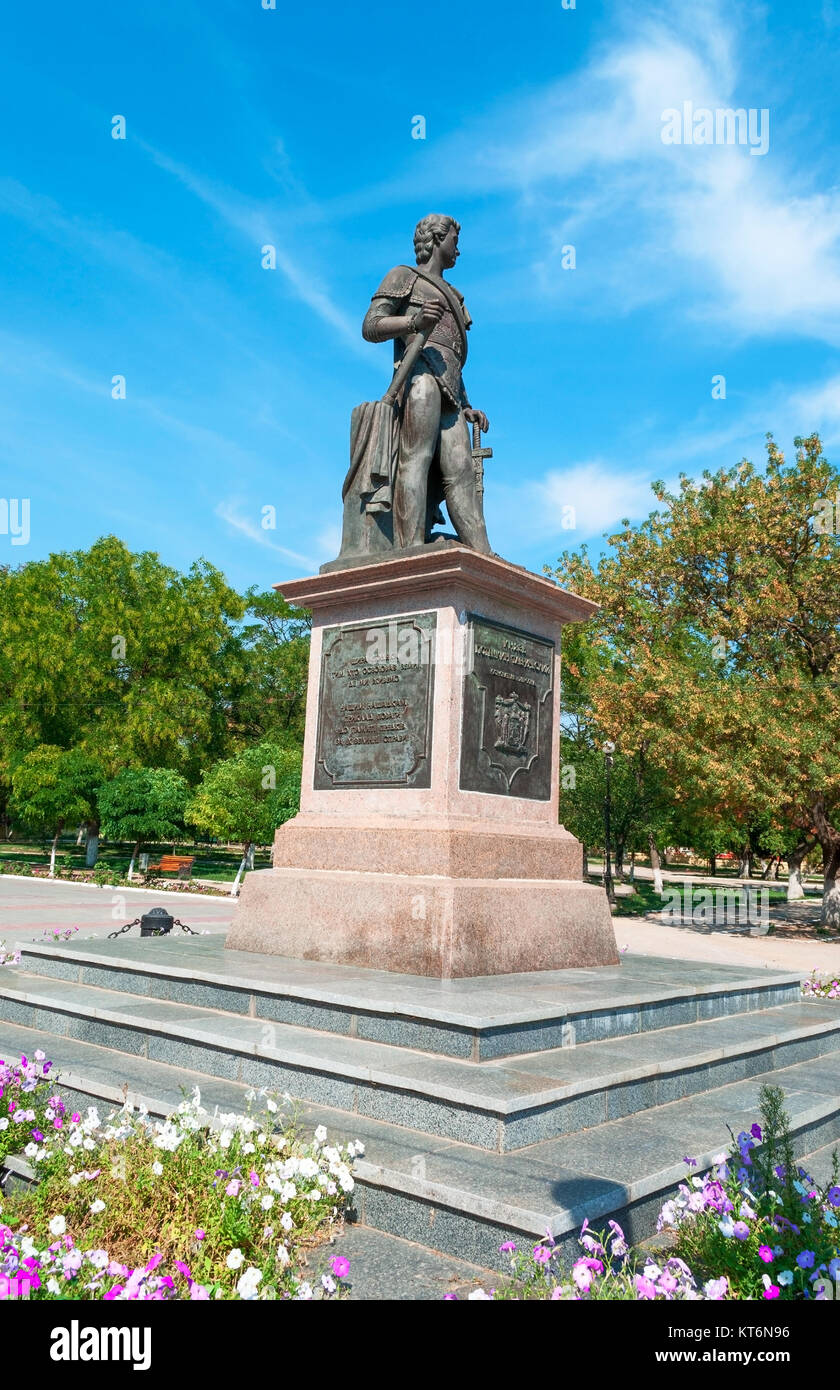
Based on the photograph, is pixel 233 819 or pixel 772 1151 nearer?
pixel 772 1151

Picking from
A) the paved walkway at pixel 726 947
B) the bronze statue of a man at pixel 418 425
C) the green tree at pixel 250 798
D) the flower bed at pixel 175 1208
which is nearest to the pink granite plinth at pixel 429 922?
the flower bed at pixel 175 1208

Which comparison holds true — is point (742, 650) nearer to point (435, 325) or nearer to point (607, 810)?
point (607, 810)

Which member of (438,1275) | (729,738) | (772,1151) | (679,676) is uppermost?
(679,676)

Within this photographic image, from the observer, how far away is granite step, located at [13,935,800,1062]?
5.12m

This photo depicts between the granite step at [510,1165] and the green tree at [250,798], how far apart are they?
23.1m

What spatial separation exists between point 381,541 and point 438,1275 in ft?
21.1

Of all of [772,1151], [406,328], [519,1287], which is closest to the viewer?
[519,1287]

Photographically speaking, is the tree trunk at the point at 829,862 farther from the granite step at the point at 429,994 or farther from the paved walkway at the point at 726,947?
the granite step at the point at 429,994

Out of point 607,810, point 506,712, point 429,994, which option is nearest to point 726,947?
point 607,810

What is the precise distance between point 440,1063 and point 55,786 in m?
33.1

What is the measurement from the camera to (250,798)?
28.8m
